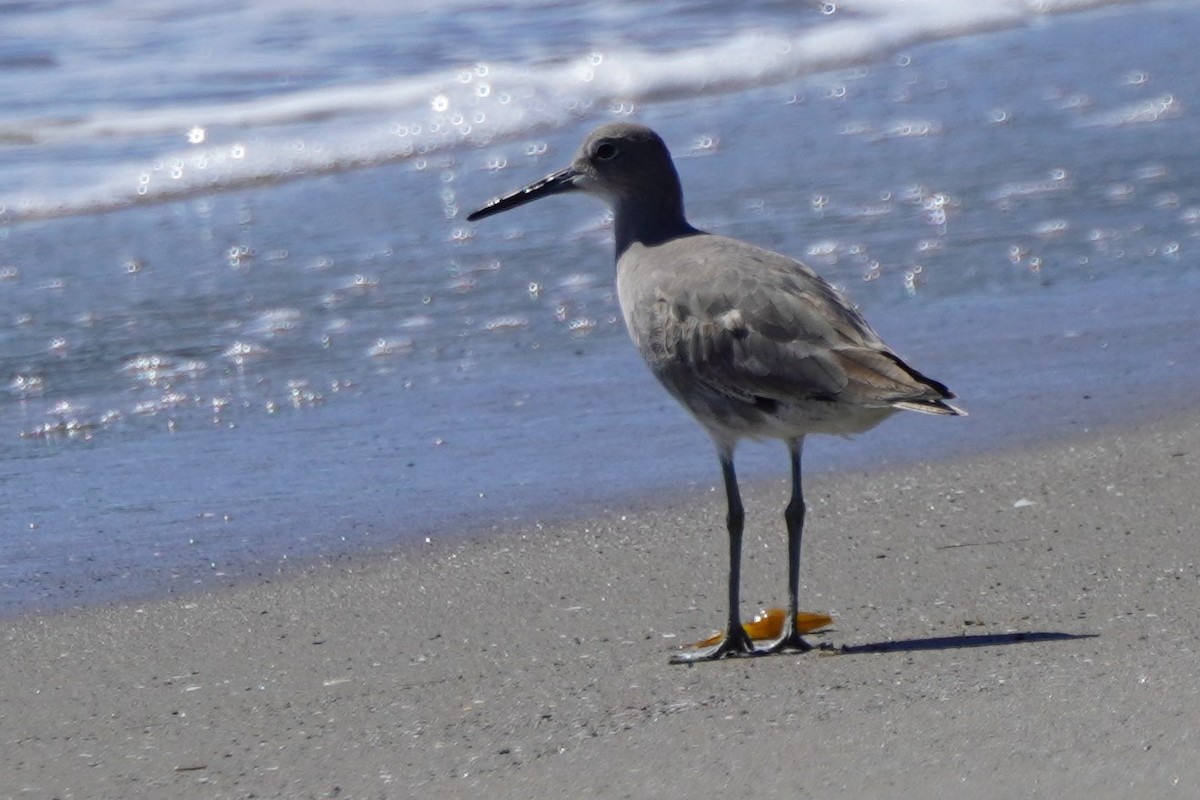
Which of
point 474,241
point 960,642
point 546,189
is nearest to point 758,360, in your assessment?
point 960,642

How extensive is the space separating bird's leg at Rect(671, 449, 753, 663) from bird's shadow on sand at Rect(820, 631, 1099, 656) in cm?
18

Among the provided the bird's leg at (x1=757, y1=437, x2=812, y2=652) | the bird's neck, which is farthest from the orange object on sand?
the bird's neck

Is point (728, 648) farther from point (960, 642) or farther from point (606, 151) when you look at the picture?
point (606, 151)

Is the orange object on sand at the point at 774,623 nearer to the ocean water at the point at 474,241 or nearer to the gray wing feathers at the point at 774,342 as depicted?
the gray wing feathers at the point at 774,342

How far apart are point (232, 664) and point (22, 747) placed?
552 mm

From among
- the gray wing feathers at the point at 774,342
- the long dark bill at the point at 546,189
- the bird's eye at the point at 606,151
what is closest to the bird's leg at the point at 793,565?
the gray wing feathers at the point at 774,342

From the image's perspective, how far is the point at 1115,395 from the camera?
5.86 metres

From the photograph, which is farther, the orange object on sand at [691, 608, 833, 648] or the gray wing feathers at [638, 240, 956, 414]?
the orange object on sand at [691, 608, 833, 648]

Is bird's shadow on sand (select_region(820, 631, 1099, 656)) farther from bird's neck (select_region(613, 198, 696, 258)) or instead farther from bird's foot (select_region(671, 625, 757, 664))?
bird's neck (select_region(613, 198, 696, 258))

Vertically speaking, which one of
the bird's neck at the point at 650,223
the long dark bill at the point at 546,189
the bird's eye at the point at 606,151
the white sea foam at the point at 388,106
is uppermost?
the white sea foam at the point at 388,106

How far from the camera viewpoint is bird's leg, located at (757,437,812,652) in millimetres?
4223

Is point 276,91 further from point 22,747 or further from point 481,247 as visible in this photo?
point 22,747

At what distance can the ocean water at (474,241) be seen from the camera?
213 inches

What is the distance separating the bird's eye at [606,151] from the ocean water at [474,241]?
782mm
